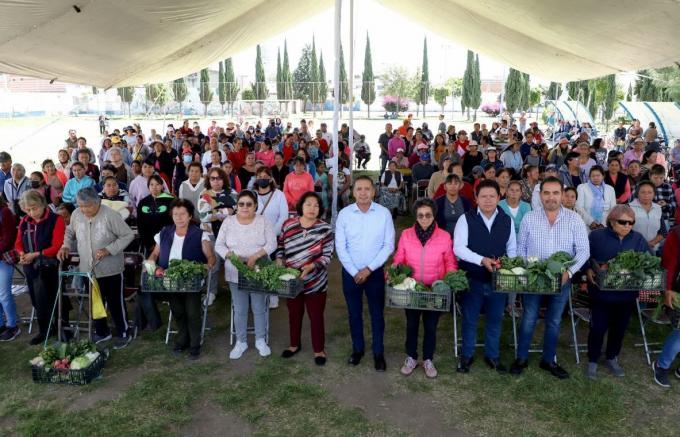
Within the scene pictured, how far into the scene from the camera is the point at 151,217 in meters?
6.53

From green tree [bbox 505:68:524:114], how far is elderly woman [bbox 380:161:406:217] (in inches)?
1650

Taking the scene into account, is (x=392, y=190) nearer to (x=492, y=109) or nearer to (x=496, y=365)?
(x=496, y=365)

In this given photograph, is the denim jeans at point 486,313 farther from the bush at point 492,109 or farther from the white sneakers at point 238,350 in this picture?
the bush at point 492,109

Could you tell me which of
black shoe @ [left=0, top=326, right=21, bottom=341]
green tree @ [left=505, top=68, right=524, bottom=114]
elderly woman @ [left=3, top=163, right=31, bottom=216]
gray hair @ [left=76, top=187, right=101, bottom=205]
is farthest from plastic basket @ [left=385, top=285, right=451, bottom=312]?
green tree @ [left=505, top=68, right=524, bottom=114]

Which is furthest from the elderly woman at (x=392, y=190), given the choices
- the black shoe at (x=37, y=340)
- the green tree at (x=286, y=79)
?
the green tree at (x=286, y=79)

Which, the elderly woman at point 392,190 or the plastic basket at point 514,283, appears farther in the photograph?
the elderly woman at point 392,190

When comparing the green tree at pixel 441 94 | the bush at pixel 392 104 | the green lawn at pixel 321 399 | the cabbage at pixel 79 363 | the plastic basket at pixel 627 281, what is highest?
the green tree at pixel 441 94

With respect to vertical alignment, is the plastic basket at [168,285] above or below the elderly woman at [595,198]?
below

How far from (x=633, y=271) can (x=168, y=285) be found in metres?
4.12

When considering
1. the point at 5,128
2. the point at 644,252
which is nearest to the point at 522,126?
the point at 644,252

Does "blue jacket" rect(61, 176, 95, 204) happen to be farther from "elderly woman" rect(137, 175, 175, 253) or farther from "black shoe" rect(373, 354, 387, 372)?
"black shoe" rect(373, 354, 387, 372)

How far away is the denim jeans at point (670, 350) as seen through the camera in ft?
15.5

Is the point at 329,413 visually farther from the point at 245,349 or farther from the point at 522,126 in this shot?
the point at 522,126

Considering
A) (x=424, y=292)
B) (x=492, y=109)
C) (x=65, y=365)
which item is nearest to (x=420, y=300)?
(x=424, y=292)
